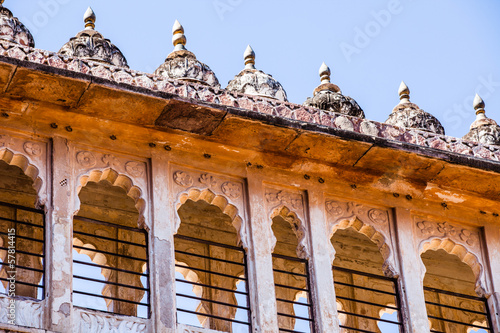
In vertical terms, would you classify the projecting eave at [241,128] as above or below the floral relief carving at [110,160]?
above

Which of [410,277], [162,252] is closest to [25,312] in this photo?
[162,252]

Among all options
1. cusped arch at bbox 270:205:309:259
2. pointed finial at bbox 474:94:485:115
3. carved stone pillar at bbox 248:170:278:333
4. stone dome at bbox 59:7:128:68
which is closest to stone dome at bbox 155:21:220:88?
stone dome at bbox 59:7:128:68

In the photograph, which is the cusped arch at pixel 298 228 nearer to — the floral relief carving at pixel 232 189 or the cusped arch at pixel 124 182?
the floral relief carving at pixel 232 189

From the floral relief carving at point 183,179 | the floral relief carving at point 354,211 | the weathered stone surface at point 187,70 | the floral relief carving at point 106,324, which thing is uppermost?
the weathered stone surface at point 187,70

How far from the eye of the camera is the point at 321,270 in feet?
40.0

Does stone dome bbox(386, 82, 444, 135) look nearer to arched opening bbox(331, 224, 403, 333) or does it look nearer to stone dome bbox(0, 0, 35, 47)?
arched opening bbox(331, 224, 403, 333)

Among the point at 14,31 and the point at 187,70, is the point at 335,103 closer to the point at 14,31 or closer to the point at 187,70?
the point at 187,70

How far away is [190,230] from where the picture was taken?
13.9 metres

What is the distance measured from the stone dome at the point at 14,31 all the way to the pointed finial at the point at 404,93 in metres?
4.07

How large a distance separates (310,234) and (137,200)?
1.67m

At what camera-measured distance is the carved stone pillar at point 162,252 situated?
11.2m

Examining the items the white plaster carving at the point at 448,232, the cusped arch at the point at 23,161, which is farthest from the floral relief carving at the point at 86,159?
the white plaster carving at the point at 448,232

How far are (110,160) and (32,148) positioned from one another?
73 cm

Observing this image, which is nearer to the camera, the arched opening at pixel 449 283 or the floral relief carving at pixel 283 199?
the floral relief carving at pixel 283 199
